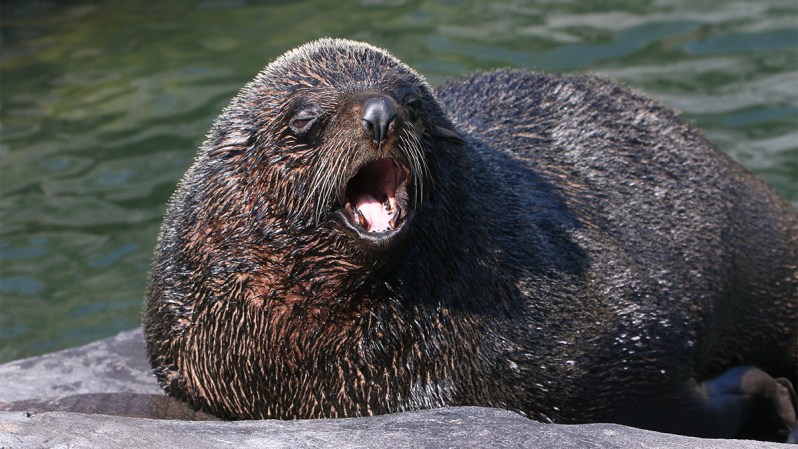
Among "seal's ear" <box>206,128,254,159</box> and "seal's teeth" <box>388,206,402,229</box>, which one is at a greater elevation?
"seal's ear" <box>206,128,254,159</box>

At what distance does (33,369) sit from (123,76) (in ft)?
Result: 19.7

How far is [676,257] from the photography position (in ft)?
19.8

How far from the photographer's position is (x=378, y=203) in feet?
15.4

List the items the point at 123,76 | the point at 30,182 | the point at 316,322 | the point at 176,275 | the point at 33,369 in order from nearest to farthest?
the point at 316,322
the point at 176,275
the point at 33,369
the point at 30,182
the point at 123,76

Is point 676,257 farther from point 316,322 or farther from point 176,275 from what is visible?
point 176,275

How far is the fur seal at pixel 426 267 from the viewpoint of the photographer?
4766 millimetres

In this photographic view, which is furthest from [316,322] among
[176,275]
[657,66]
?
[657,66]

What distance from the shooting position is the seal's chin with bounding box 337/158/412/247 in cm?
452

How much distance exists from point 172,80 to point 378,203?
285 inches

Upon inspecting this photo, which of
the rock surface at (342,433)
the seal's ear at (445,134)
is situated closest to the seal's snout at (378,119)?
the seal's ear at (445,134)

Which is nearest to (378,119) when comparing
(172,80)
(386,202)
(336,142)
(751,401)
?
(336,142)

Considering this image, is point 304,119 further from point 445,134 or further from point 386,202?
point 445,134

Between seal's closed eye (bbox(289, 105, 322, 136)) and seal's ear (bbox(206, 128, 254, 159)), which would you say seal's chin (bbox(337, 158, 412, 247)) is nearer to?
seal's closed eye (bbox(289, 105, 322, 136))

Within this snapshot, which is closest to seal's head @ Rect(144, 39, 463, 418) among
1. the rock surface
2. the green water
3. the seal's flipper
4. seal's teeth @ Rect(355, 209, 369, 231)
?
seal's teeth @ Rect(355, 209, 369, 231)
